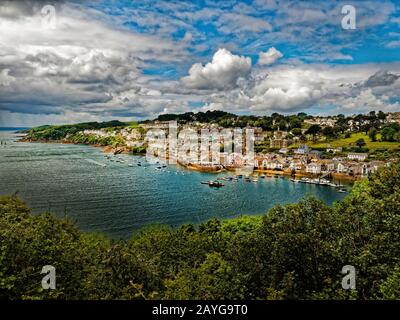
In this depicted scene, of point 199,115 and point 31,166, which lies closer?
point 31,166

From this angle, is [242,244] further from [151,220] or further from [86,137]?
[86,137]

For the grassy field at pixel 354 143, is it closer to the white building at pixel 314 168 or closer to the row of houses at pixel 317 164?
the row of houses at pixel 317 164

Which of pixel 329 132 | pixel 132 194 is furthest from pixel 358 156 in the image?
pixel 132 194

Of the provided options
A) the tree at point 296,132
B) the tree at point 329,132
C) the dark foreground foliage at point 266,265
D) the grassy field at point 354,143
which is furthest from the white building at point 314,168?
the dark foreground foliage at point 266,265

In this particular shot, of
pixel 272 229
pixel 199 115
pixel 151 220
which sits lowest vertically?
pixel 151 220

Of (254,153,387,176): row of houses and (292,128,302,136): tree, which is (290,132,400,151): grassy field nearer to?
(254,153,387,176): row of houses

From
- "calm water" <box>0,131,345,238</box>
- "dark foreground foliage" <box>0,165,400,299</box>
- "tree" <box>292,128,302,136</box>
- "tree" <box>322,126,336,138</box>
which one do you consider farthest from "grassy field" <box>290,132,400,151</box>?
"dark foreground foliage" <box>0,165,400,299</box>
